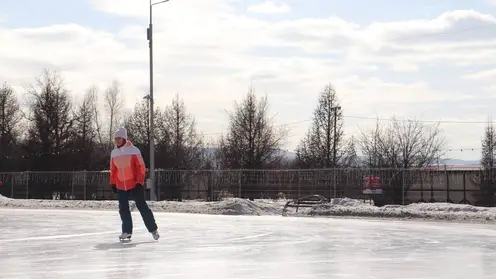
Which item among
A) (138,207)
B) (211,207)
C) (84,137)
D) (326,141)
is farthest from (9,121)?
(138,207)

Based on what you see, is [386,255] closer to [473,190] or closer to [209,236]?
[209,236]

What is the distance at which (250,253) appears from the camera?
1115 cm

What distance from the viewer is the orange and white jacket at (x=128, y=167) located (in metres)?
12.9

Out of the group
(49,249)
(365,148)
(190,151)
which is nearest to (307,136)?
(365,148)

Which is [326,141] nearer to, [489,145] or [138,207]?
[489,145]

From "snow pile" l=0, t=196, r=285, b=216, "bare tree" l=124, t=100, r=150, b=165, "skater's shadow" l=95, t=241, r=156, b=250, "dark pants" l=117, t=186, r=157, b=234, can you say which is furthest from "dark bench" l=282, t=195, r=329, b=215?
"bare tree" l=124, t=100, r=150, b=165

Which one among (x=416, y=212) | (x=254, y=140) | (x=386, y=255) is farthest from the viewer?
(x=254, y=140)

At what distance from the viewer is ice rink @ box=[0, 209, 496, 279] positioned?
9.02m

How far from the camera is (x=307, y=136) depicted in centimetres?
6112

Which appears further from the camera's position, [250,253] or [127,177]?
[127,177]

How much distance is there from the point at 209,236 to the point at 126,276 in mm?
5828

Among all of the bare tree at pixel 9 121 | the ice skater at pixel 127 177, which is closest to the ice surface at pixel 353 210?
the ice skater at pixel 127 177

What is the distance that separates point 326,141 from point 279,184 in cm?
2026

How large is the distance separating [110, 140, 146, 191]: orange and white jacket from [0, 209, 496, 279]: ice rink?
3.22ft
